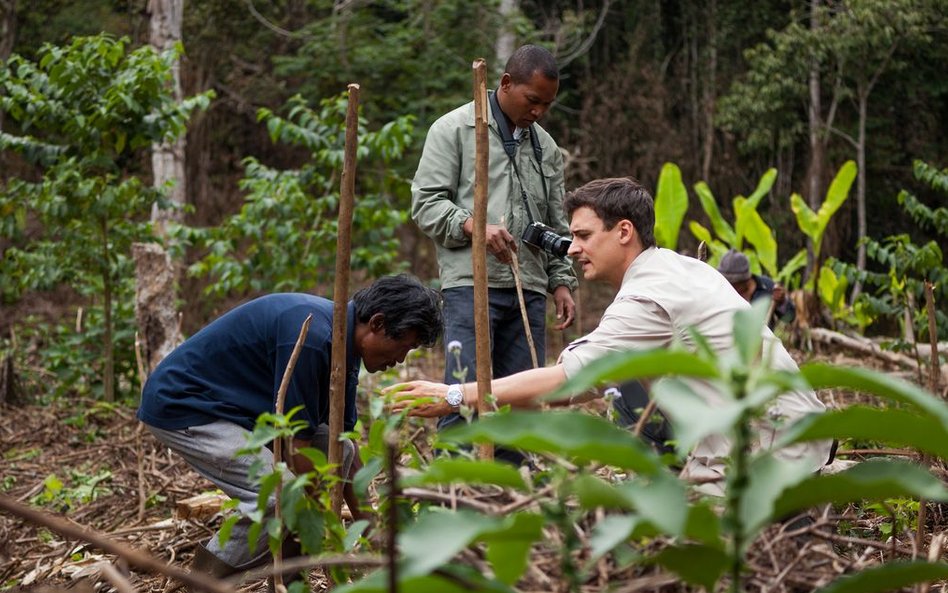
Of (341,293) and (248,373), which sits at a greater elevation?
(341,293)

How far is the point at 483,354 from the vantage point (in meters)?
2.47

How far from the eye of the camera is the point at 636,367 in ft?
4.08

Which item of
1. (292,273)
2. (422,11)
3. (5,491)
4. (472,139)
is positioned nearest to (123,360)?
(292,273)

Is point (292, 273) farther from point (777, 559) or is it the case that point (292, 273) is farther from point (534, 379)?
point (777, 559)

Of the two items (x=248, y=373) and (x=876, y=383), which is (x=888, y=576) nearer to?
(x=876, y=383)

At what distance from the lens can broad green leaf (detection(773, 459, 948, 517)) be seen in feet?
4.20

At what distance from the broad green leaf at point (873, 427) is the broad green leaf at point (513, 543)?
0.32m

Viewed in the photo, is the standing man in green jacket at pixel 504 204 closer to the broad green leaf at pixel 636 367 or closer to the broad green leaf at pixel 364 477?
the broad green leaf at pixel 364 477

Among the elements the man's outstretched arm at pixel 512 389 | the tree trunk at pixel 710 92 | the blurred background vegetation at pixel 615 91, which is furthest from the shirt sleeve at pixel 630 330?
the tree trunk at pixel 710 92

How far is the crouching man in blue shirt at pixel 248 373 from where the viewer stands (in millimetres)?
3166

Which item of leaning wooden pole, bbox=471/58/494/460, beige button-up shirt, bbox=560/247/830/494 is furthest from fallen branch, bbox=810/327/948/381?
leaning wooden pole, bbox=471/58/494/460

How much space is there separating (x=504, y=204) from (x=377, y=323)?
1091 mm

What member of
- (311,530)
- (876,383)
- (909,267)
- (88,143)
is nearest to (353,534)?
(311,530)

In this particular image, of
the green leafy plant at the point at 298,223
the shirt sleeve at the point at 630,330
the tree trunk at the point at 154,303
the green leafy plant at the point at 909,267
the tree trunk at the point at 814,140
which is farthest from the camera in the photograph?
the tree trunk at the point at 814,140
